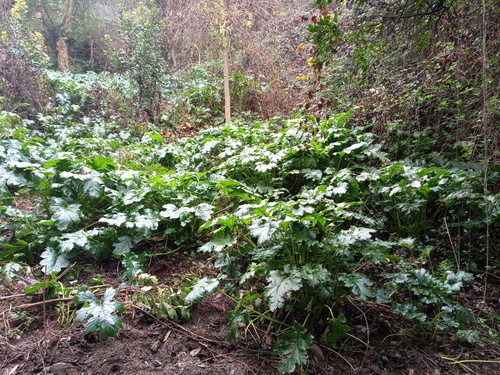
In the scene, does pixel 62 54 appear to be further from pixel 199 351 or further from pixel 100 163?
pixel 199 351

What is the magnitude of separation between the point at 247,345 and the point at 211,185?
5.09ft

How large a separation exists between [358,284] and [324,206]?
516 mm

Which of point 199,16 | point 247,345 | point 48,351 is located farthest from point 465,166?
point 199,16

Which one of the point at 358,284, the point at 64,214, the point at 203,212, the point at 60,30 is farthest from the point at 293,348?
the point at 60,30

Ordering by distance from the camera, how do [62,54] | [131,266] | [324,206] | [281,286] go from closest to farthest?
[281,286]
[324,206]
[131,266]
[62,54]

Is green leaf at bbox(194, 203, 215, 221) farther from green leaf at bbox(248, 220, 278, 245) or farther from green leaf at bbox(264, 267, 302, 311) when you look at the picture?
green leaf at bbox(264, 267, 302, 311)

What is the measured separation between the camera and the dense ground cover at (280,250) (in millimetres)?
1804

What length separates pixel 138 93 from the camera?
7.70 meters

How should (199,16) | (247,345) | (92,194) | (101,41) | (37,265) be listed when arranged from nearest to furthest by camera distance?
1. (247,345)
2. (37,265)
3. (92,194)
4. (199,16)
5. (101,41)

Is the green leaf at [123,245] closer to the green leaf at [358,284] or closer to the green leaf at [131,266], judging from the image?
the green leaf at [131,266]

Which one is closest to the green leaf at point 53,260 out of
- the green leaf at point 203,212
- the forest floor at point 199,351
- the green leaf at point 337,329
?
the forest floor at point 199,351

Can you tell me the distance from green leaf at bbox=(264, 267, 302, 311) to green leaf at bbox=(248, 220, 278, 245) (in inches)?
8.2

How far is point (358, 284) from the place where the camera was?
1.70 metres

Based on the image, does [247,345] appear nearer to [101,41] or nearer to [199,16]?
[199,16]
